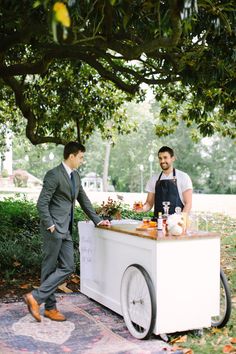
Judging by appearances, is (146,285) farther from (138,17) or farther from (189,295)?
(138,17)

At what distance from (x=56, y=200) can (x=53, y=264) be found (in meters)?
0.72

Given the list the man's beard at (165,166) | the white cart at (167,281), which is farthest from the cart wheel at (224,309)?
the man's beard at (165,166)

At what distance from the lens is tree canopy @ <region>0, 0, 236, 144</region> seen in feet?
15.5

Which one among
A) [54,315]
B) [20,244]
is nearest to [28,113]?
[20,244]

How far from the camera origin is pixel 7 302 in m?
6.59

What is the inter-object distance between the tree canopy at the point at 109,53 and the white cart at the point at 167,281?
208cm

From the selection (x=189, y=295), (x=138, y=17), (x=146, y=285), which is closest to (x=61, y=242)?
(x=146, y=285)

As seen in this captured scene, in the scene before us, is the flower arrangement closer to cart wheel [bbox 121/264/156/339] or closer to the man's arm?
the man's arm

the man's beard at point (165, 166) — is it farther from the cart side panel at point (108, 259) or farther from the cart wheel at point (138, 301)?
the cart wheel at point (138, 301)

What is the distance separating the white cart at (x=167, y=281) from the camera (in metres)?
4.92

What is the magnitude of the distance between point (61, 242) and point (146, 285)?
1.17 m

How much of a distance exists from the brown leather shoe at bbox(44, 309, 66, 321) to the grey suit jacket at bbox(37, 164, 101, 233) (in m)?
0.95

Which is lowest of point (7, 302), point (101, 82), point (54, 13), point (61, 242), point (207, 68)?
point (7, 302)

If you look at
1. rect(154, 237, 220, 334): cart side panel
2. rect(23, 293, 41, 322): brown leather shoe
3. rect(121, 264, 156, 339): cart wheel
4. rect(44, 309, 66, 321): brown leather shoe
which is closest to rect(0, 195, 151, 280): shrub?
rect(44, 309, 66, 321): brown leather shoe
